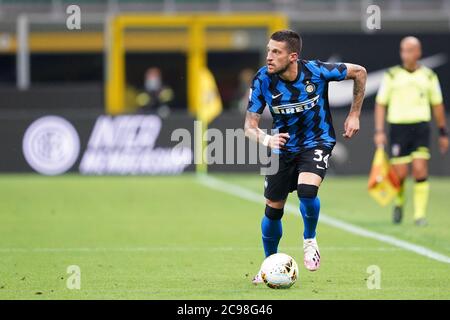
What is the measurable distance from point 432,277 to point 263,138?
187 centimetres

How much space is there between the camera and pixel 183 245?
472 inches

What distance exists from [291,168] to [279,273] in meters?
1.06

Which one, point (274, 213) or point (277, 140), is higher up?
point (277, 140)

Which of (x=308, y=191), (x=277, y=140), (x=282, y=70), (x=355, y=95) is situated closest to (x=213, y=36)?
(x=355, y=95)

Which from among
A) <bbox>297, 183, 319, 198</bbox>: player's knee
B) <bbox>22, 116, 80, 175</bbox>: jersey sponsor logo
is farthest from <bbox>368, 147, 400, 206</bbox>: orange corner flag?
<bbox>22, 116, 80, 175</bbox>: jersey sponsor logo

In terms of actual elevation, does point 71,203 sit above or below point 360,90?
below

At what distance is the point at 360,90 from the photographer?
31.3 ft

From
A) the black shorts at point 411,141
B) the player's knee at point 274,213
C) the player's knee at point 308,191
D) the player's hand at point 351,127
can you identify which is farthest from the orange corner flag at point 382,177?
the player's knee at point 308,191

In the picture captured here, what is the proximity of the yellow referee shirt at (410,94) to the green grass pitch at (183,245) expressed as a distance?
135 centimetres

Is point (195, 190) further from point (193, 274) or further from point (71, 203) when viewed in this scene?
point (193, 274)

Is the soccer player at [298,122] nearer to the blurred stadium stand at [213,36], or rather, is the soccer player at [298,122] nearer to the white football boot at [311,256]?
the white football boot at [311,256]

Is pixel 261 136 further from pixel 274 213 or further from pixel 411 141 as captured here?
pixel 411 141

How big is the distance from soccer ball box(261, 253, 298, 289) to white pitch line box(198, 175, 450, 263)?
7.33 feet
